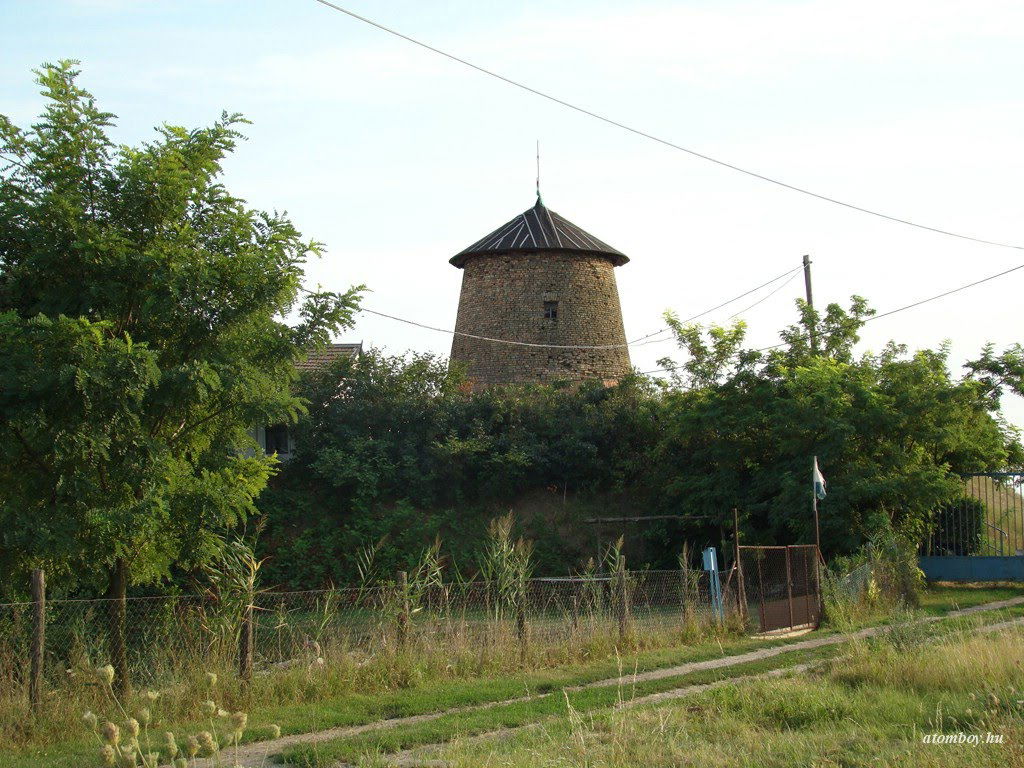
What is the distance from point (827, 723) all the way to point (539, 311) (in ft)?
98.6

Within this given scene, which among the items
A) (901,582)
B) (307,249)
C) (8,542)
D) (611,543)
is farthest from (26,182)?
(611,543)

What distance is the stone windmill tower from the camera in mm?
39250

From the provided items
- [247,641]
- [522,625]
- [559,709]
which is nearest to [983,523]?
[522,625]

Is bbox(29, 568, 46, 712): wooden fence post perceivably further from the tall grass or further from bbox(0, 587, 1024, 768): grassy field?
bbox(0, 587, 1024, 768): grassy field

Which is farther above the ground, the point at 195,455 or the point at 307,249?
the point at 307,249

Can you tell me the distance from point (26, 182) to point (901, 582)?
1730 centimetres

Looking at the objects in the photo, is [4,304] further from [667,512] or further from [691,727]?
[667,512]

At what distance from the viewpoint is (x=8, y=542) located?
10.6 metres

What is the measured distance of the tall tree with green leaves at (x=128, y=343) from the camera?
1058 cm

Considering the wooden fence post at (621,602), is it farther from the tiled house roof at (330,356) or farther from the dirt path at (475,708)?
the tiled house roof at (330,356)


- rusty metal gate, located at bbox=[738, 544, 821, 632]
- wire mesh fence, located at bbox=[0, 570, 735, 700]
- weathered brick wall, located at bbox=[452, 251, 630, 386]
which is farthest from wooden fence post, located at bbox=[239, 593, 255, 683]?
weathered brick wall, located at bbox=[452, 251, 630, 386]

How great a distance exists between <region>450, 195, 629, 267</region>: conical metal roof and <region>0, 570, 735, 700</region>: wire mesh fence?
24.0 m

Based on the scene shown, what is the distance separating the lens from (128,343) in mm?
10609

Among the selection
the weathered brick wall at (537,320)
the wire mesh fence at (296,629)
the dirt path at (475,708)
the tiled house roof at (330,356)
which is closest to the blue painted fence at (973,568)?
the dirt path at (475,708)
